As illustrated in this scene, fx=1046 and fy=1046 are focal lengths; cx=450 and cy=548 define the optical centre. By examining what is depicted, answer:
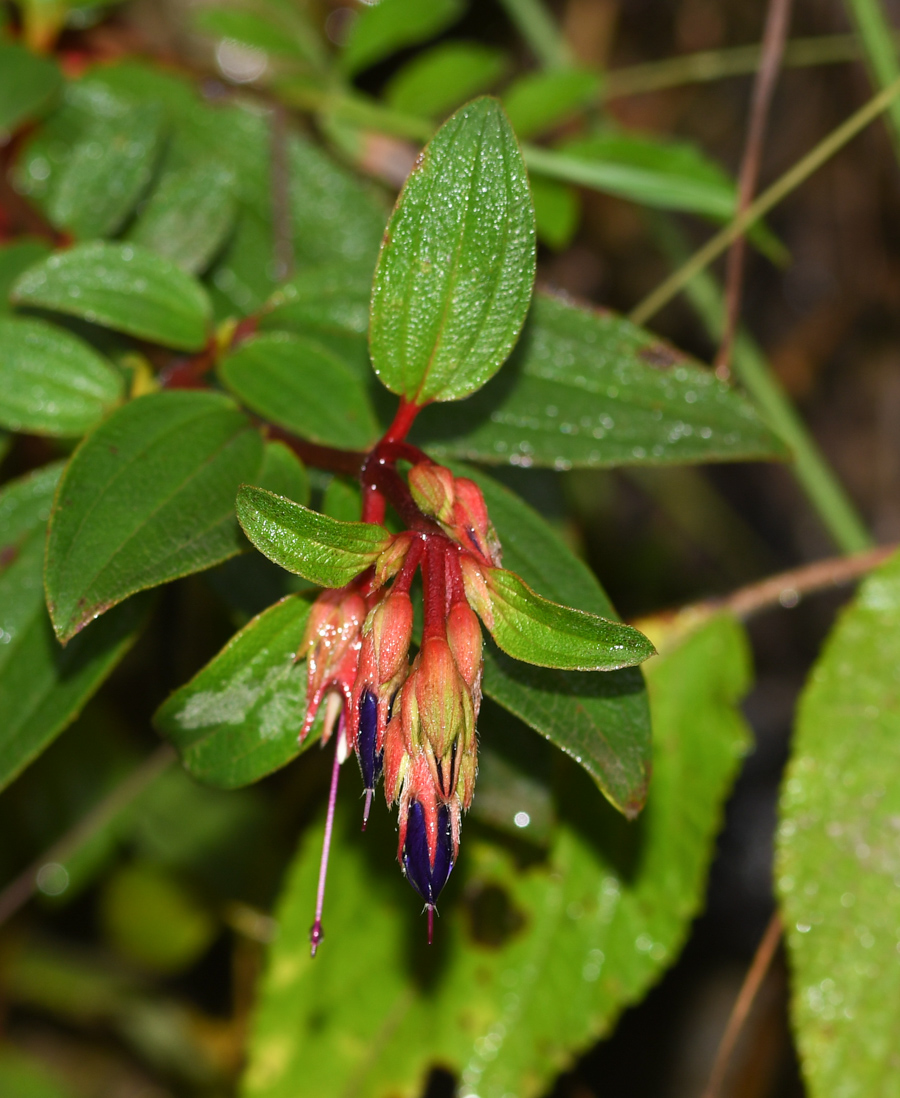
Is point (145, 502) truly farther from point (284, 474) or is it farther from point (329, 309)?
point (329, 309)

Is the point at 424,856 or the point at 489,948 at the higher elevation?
the point at 424,856

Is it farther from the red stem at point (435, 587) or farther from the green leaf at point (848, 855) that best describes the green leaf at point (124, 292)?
the green leaf at point (848, 855)

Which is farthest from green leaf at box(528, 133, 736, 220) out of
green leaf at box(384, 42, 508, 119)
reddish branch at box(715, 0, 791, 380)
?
green leaf at box(384, 42, 508, 119)

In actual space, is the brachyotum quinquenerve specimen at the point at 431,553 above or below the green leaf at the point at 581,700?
above

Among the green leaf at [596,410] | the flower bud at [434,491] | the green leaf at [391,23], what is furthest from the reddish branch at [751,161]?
the flower bud at [434,491]

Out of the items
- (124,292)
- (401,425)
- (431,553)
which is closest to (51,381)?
(124,292)

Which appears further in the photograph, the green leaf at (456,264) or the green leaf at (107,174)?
the green leaf at (107,174)
